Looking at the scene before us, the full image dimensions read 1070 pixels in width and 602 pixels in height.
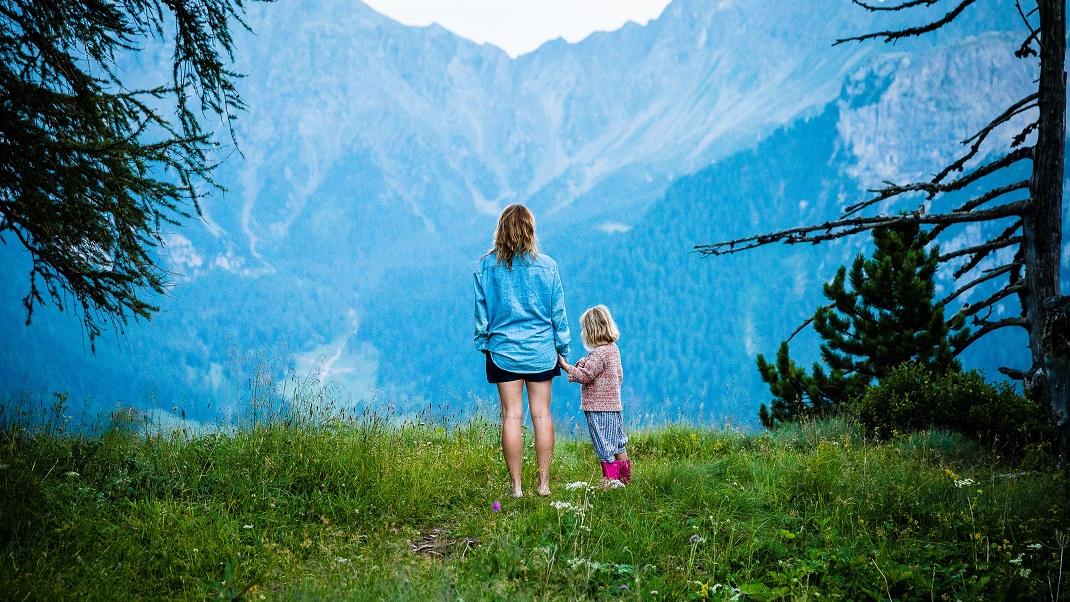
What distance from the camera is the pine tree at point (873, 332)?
39.5 feet

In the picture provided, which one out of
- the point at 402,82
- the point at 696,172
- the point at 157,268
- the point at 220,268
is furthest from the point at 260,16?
the point at 157,268

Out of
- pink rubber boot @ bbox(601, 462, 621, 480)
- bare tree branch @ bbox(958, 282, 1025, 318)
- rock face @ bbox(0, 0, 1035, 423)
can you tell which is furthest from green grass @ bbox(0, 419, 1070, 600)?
rock face @ bbox(0, 0, 1035, 423)

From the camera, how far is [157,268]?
6516 millimetres

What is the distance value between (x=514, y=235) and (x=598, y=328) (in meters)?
1.11

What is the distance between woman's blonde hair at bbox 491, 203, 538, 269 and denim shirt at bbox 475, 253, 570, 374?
0.18 ft

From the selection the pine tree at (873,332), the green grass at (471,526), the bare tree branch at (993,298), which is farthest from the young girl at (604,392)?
the pine tree at (873,332)

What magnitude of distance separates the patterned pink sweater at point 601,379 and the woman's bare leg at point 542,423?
1.50ft

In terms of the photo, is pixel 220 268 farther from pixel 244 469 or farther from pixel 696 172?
pixel 244 469

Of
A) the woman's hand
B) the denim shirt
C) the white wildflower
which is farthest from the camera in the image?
the woman's hand

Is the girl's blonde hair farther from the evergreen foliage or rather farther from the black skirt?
the evergreen foliage

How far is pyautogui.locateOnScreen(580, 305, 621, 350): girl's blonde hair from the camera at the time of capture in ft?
18.3

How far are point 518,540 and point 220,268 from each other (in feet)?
426

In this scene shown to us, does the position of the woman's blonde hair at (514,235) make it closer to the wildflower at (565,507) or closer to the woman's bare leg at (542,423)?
the woman's bare leg at (542,423)

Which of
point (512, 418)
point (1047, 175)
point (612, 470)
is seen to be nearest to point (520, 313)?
point (512, 418)
